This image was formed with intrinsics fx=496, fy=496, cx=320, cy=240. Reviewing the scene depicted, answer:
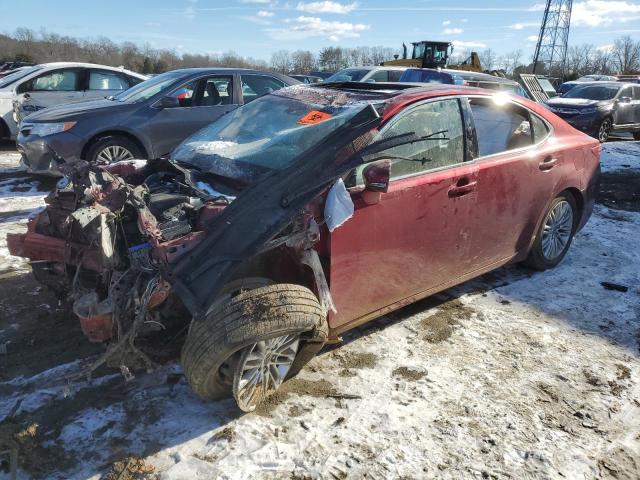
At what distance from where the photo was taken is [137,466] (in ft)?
7.47

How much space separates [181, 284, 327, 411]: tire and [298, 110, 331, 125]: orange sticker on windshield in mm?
1230

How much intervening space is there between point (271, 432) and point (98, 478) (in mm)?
Answer: 817

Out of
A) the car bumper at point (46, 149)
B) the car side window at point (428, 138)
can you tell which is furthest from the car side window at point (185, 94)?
the car side window at point (428, 138)

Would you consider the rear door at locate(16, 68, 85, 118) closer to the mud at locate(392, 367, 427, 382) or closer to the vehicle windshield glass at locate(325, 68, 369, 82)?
the vehicle windshield glass at locate(325, 68, 369, 82)

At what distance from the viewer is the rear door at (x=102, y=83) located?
31.1 ft

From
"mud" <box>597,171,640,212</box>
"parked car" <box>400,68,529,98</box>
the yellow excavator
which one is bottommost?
"mud" <box>597,171,640,212</box>

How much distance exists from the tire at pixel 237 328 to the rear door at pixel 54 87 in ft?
28.0

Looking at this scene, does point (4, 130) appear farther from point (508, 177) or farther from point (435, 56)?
point (435, 56)

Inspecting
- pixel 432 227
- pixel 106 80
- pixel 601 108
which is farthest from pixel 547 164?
pixel 601 108

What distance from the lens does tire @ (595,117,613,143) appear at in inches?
550

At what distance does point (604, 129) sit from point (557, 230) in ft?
38.1

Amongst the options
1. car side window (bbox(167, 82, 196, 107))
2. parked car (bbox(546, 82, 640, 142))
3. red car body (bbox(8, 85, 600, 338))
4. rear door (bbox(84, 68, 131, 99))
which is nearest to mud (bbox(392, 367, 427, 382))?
red car body (bbox(8, 85, 600, 338))

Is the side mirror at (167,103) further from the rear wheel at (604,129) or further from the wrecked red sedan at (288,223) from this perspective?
the rear wheel at (604,129)

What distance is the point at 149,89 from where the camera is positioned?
22.8 feet
